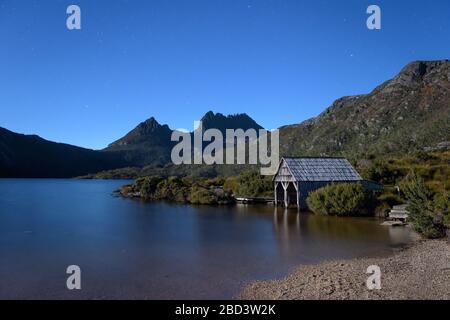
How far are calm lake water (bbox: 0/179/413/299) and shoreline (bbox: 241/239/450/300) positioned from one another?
1.10 meters

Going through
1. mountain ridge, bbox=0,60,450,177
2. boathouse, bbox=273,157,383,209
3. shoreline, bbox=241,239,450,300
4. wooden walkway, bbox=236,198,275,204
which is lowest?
shoreline, bbox=241,239,450,300

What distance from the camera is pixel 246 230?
29359 millimetres

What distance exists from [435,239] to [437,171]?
83.8ft

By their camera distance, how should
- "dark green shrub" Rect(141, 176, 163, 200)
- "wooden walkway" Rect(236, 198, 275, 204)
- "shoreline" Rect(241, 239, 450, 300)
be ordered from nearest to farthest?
1. "shoreline" Rect(241, 239, 450, 300)
2. "wooden walkway" Rect(236, 198, 275, 204)
3. "dark green shrub" Rect(141, 176, 163, 200)

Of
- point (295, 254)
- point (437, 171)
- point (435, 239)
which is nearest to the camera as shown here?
point (295, 254)

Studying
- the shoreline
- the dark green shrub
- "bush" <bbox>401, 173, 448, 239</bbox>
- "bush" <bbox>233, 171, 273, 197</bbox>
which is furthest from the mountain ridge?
the shoreline

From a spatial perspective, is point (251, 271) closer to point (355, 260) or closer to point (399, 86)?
point (355, 260)

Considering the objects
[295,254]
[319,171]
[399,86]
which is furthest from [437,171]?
[399,86]

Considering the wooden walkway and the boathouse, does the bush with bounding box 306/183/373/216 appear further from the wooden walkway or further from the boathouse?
the wooden walkway

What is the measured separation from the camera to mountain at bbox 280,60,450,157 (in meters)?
85.5

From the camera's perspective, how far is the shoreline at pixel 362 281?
508 inches

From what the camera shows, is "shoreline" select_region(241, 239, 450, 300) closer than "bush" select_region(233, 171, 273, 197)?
Yes

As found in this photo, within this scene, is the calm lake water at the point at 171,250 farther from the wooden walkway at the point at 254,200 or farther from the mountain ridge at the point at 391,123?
the mountain ridge at the point at 391,123
